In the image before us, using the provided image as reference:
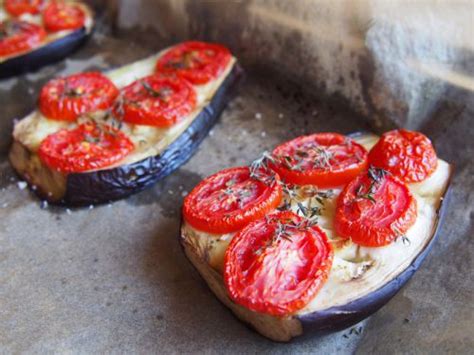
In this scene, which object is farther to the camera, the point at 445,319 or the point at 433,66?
the point at 433,66

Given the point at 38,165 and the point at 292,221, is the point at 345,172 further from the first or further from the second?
the point at 38,165

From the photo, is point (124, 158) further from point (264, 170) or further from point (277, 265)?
point (277, 265)

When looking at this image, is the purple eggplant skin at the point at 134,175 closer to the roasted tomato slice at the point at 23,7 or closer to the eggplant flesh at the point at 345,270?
the eggplant flesh at the point at 345,270

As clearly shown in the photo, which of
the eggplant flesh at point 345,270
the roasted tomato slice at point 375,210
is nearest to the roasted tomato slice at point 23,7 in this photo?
the eggplant flesh at point 345,270

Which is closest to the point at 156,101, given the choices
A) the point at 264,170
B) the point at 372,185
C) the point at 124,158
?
the point at 124,158

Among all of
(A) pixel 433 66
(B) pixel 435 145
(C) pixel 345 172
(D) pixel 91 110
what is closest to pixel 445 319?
(C) pixel 345 172

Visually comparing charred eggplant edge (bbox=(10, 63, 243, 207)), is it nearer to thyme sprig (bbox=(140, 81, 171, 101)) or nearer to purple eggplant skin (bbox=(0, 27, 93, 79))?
thyme sprig (bbox=(140, 81, 171, 101))
